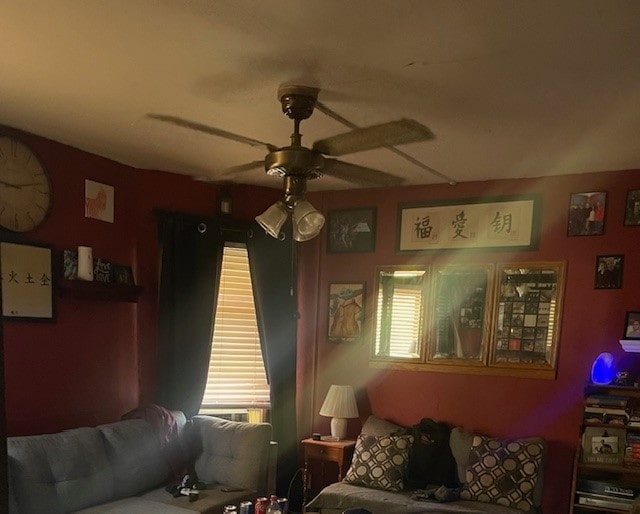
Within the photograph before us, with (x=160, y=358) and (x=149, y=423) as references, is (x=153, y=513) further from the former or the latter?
(x=160, y=358)

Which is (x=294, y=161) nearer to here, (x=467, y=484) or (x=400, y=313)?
(x=400, y=313)

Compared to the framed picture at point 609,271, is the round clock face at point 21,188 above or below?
above

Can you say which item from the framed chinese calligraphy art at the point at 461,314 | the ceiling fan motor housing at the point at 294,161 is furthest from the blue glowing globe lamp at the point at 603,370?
the ceiling fan motor housing at the point at 294,161

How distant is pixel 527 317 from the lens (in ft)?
13.1

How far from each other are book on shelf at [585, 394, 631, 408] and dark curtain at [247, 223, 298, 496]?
2211 millimetres

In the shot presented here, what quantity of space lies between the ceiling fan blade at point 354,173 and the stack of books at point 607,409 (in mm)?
2003

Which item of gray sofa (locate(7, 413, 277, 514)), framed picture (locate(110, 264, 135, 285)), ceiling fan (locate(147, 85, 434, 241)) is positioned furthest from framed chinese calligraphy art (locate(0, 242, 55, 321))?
ceiling fan (locate(147, 85, 434, 241))

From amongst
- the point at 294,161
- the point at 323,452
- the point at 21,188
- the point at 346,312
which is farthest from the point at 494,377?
the point at 21,188

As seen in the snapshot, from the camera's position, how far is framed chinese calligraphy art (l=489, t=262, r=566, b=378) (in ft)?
12.8

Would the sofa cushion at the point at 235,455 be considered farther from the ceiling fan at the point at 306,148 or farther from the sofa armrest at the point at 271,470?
the ceiling fan at the point at 306,148

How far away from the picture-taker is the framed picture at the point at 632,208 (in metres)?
3.68

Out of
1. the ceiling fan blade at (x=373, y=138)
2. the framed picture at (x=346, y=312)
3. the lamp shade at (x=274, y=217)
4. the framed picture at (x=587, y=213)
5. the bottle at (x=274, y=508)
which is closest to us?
the ceiling fan blade at (x=373, y=138)

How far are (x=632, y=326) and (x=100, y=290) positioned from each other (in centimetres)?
345

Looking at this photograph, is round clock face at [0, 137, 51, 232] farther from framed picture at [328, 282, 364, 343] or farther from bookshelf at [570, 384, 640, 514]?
bookshelf at [570, 384, 640, 514]
